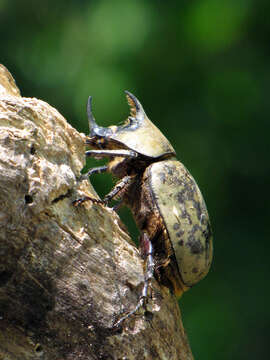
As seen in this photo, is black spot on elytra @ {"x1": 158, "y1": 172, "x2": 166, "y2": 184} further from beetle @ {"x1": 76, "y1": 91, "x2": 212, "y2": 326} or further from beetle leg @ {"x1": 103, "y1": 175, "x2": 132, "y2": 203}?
beetle leg @ {"x1": 103, "y1": 175, "x2": 132, "y2": 203}

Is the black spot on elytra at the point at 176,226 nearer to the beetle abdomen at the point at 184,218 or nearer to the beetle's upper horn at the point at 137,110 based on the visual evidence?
the beetle abdomen at the point at 184,218

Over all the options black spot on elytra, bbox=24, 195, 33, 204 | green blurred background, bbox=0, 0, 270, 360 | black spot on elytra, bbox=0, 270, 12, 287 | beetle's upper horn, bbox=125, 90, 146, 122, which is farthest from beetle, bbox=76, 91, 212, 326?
green blurred background, bbox=0, 0, 270, 360

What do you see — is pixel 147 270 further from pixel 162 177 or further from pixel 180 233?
pixel 162 177

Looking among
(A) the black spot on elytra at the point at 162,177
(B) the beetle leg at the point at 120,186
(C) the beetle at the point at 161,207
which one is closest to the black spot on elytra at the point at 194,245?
(C) the beetle at the point at 161,207

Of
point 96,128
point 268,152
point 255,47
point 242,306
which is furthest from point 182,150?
point 96,128

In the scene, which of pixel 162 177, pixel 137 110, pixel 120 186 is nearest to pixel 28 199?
pixel 120 186

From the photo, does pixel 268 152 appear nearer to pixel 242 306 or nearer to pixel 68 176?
pixel 242 306
